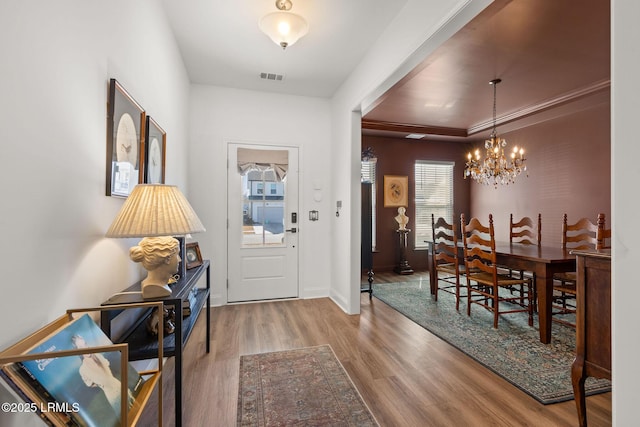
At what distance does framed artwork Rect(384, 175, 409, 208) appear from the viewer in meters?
5.83

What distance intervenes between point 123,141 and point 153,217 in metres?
0.60

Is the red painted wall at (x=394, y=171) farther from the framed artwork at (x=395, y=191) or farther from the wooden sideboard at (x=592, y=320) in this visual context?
the wooden sideboard at (x=592, y=320)

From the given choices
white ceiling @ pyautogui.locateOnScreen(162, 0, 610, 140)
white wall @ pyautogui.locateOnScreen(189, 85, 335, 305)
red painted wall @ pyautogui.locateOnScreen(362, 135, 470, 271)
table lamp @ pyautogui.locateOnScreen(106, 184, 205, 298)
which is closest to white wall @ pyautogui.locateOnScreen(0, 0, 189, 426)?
table lamp @ pyautogui.locateOnScreen(106, 184, 205, 298)

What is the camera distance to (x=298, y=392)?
1944 millimetres

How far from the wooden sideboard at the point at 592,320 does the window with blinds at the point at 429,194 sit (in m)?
4.59

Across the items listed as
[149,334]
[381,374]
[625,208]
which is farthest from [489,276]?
[149,334]

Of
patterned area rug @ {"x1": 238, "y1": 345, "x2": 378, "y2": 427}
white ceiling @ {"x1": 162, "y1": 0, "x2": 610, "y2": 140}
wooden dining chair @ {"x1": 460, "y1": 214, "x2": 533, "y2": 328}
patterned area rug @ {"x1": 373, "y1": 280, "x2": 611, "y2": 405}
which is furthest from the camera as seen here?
wooden dining chair @ {"x1": 460, "y1": 214, "x2": 533, "y2": 328}

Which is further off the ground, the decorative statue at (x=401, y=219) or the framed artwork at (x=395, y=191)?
the framed artwork at (x=395, y=191)

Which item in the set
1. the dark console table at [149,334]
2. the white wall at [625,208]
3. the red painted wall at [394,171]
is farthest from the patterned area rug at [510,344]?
the dark console table at [149,334]

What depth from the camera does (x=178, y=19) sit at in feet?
8.37

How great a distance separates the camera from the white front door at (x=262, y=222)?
3.85m

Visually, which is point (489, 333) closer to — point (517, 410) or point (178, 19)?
point (517, 410)

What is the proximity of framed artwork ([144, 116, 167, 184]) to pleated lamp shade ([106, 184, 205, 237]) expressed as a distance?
0.71m

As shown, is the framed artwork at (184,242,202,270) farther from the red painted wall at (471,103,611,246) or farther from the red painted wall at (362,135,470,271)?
the red painted wall at (471,103,611,246)
